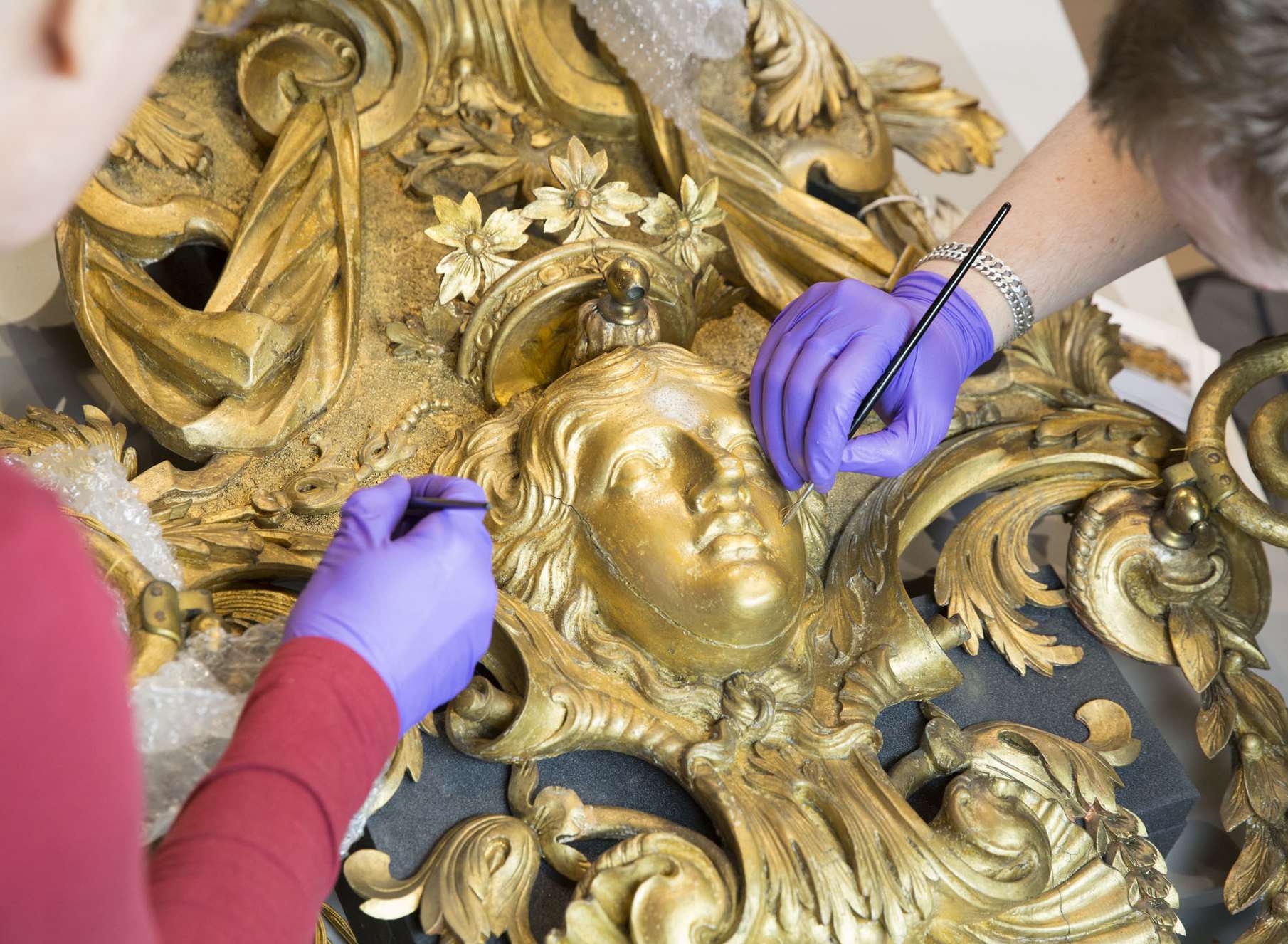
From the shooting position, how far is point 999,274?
138 centimetres

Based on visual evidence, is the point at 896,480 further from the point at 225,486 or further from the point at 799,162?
the point at 225,486

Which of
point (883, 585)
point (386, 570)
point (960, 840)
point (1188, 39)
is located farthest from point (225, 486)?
point (1188, 39)

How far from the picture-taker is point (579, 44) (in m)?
1.55

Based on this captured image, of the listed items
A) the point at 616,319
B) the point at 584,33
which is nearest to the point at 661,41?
the point at 584,33

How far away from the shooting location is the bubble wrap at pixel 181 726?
937 mm

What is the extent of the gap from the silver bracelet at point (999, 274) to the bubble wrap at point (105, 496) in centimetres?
88

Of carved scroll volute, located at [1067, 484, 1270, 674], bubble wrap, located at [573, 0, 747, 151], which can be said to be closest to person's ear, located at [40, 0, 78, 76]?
bubble wrap, located at [573, 0, 747, 151]

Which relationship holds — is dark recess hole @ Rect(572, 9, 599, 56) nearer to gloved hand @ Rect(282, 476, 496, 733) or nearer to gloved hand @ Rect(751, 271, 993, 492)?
gloved hand @ Rect(751, 271, 993, 492)

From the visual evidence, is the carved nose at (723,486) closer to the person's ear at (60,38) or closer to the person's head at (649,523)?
the person's head at (649,523)

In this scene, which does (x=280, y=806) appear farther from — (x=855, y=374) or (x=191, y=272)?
(x=191, y=272)

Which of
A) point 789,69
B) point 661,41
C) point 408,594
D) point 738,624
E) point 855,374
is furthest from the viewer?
point 789,69

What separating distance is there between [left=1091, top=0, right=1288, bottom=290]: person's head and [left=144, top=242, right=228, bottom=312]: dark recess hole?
972 mm

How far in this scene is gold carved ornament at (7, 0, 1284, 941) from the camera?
1061mm

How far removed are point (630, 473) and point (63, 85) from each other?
605 millimetres
